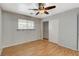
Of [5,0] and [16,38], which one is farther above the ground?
[5,0]

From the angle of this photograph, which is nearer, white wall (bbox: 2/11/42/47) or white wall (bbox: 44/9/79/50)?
white wall (bbox: 44/9/79/50)

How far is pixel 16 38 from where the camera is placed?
2.91 metres

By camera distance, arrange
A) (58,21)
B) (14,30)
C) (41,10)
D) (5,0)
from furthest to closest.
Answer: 1. (14,30)
2. (58,21)
3. (41,10)
4. (5,0)

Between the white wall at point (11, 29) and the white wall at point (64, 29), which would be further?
the white wall at point (11, 29)

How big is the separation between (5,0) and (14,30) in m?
2.38

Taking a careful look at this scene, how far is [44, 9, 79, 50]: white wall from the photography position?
236 cm

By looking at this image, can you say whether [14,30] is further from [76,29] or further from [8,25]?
[76,29]

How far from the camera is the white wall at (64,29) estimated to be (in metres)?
2.36

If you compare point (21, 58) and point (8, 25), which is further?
point (8, 25)

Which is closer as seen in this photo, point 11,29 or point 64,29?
point 64,29

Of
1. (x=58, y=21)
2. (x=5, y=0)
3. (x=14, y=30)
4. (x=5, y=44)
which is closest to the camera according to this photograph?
(x=5, y=0)

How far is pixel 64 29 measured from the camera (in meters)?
2.64

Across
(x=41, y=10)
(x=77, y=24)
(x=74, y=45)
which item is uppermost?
(x=41, y=10)

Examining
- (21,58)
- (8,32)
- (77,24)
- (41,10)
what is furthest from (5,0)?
(8,32)
